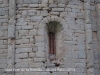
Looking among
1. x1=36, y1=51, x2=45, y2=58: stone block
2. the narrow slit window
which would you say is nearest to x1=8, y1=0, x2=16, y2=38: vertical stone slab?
x1=36, y1=51, x2=45, y2=58: stone block

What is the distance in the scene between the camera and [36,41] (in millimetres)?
9125

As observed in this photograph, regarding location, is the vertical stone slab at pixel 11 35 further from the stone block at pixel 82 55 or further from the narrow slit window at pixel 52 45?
the stone block at pixel 82 55

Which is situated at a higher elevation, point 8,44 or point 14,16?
point 14,16

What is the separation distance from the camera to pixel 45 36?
9.30m

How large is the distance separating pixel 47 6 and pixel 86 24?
4.79 ft

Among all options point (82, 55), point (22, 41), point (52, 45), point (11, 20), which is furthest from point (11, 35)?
point (82, 55)

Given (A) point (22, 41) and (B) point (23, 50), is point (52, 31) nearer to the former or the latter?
(A) point (22, 41)

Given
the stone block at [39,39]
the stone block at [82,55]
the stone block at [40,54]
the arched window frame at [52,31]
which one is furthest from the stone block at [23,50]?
the stone block at [82,55]

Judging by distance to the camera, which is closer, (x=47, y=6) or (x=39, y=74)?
(x=39, y=74)

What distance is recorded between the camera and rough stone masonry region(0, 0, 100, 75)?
900cm

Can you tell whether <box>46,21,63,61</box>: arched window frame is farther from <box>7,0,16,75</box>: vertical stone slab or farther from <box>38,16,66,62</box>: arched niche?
<box>7,0,16,75</box>: vertical stone slab

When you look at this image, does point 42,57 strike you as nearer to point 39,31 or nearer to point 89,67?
point 39,31

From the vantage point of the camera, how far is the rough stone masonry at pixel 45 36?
9.00 metres

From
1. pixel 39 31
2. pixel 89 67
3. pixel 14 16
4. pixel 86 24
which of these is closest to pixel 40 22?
pixel 39 31
